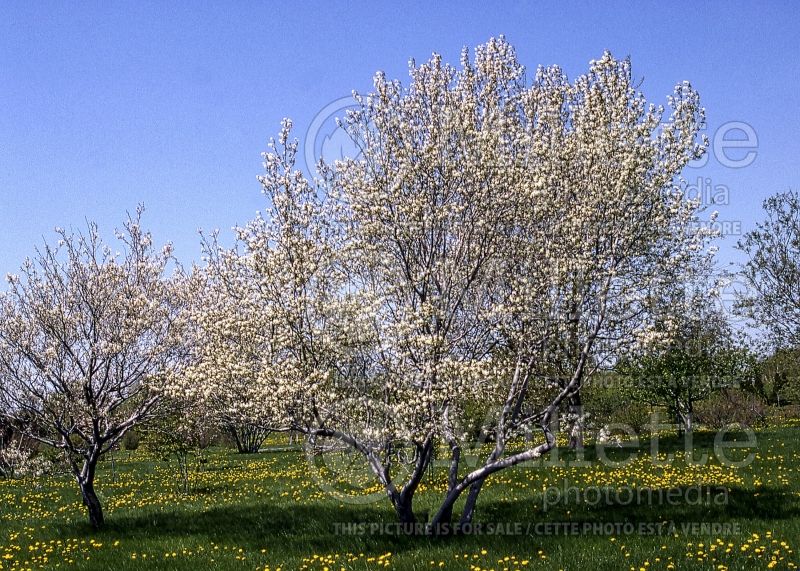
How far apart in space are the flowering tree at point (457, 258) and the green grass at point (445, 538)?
6.40 ft

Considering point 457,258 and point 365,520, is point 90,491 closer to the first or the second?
point 365,520

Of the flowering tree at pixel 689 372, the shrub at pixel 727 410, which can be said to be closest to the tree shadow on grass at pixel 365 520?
the flowering tree at pixel 689 372

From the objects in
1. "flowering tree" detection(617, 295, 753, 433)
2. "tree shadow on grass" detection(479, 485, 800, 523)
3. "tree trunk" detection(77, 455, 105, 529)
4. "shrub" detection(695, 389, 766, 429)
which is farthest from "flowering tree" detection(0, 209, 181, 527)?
"shrub" detection(695, 389, 766, 429)

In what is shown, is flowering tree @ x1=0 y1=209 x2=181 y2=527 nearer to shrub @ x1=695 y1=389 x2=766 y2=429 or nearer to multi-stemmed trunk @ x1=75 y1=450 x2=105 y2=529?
multi-stemmed trunk @ x1=75 y1=450 x2=105 y2=529

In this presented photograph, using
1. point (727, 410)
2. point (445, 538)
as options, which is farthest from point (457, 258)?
point (727, 410)

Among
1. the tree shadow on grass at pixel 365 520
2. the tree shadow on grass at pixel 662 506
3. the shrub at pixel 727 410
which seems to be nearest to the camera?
the tree shadow on grass at pixel 365 520

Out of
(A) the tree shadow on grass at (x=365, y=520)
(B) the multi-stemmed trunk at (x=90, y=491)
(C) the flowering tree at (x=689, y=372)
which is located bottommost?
(A) the tree shadow on grass at (x=365, y=520)

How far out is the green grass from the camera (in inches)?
490

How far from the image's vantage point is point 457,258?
1370cm

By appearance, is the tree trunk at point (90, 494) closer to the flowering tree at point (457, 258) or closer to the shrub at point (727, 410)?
the flowering tree at point (457, 258)

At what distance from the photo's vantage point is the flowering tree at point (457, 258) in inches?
520

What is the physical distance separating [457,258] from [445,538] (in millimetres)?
5660

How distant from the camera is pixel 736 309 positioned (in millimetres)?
34719

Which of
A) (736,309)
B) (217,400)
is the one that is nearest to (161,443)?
(217,400)
